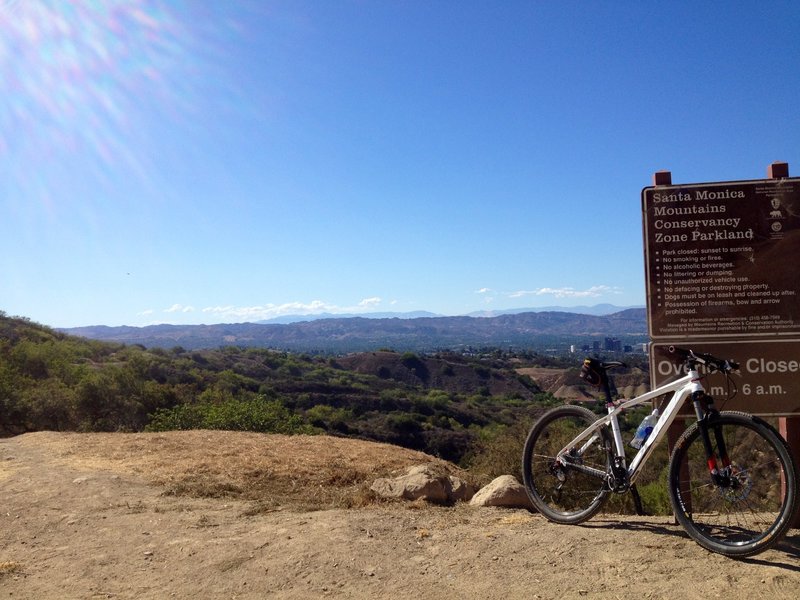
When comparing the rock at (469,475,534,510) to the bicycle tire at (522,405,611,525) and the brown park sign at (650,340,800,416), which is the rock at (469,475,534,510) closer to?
the bicycle tire at (522,405,611,525)

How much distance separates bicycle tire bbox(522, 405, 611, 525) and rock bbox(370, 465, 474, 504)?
107cm

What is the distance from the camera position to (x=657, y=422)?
4.61m

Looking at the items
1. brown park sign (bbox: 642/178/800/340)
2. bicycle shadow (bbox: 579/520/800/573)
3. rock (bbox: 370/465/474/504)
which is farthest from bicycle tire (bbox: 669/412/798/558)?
rock (bbox: 370/465/474/504)

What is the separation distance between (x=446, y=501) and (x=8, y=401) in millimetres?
13968

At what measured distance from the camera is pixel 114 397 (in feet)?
64.0

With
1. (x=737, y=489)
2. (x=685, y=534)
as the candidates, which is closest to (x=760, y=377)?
(x=737, y=489)

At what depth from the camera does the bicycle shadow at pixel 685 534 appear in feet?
12.9

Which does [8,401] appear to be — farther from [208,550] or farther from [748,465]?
[748,465]

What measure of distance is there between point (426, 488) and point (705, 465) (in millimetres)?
2864

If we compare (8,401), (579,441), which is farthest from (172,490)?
(8,401)

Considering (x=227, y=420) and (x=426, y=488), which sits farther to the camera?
(x=227, y=420)

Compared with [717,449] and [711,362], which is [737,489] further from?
[711,362]

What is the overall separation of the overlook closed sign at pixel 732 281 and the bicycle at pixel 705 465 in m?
0.30

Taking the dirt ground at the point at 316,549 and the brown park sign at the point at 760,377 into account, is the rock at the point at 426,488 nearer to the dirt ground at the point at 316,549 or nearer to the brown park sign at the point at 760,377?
the dirt ground at the point at 316,549
